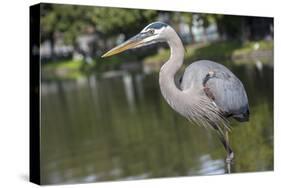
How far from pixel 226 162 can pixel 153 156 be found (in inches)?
34.1

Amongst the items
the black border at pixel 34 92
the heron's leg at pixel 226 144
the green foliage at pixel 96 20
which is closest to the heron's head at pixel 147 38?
the green foliage at pixel 96 20

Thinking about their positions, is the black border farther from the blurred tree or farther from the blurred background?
the blurred tree

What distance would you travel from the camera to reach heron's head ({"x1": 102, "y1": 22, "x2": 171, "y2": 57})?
8.41 metres

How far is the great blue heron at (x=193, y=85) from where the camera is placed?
834 centimetres

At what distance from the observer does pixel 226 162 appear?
9023 mm

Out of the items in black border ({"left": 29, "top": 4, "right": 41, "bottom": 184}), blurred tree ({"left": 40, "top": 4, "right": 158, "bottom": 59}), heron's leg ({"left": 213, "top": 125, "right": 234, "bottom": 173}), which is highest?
blurred tree ({"left": 40, "top": 4, "right": 158, "bottom": 59})

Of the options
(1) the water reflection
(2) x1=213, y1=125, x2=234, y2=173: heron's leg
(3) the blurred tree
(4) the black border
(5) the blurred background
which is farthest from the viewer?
(2) x1=213, y1=125, x2=234, y2=173: heron's leg

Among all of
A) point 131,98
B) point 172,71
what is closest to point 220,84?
point 172,71

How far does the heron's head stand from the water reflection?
39cm

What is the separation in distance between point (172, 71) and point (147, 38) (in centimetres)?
47

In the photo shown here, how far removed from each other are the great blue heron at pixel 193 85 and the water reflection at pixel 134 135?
25 centimetres

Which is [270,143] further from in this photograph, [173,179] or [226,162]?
[173,179]

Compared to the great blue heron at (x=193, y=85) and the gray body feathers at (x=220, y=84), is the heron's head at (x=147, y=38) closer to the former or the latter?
the great blue heron at (x=193, y=85)

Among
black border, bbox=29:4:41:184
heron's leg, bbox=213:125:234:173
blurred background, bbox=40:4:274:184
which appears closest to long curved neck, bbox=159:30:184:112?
blurred background, bbox=40:4:274:184
